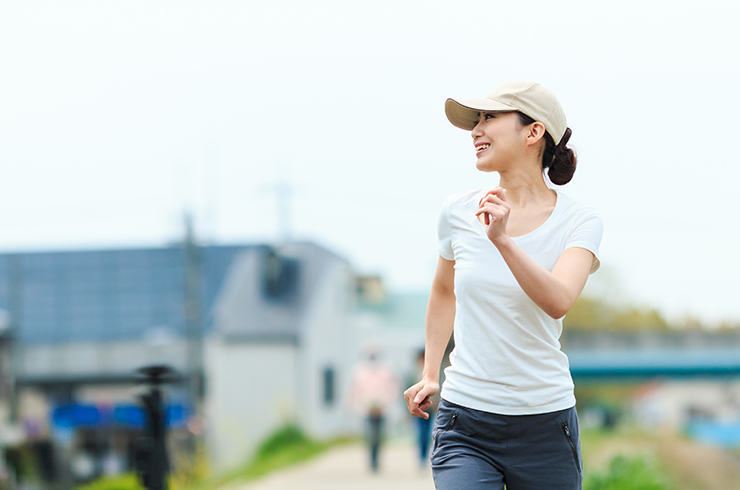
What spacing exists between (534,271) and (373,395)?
9.68m

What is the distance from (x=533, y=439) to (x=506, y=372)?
198mm

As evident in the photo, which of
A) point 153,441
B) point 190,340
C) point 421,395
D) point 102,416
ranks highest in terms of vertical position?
point 421,395

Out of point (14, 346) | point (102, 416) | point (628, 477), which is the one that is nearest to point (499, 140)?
point (628, 477)

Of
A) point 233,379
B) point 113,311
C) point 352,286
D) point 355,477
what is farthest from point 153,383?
point 113,311

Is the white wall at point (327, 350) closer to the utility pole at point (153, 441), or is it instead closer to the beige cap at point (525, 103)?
the utility pole at point (153, 441)

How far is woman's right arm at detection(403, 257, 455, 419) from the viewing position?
8.84 feet

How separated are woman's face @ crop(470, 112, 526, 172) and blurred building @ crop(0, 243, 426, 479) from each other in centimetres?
1416

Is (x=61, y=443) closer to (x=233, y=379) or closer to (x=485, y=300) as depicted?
(x=233, y=379)

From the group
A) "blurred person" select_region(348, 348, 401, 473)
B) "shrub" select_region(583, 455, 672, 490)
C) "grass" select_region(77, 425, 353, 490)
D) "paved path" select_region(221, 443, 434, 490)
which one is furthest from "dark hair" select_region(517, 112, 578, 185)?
"blurred person" select_region(348, 348, 401, 473)

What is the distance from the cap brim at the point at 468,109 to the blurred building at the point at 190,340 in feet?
46.1

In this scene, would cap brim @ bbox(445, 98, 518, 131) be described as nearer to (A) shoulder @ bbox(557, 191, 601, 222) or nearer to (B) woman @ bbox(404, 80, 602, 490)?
(B) woman @ bbox(404, 80, 602, 490)

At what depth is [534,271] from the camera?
2.25 m

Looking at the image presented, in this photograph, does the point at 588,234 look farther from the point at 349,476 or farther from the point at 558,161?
the point at 349,476

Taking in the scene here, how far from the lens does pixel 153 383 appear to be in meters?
5.70
